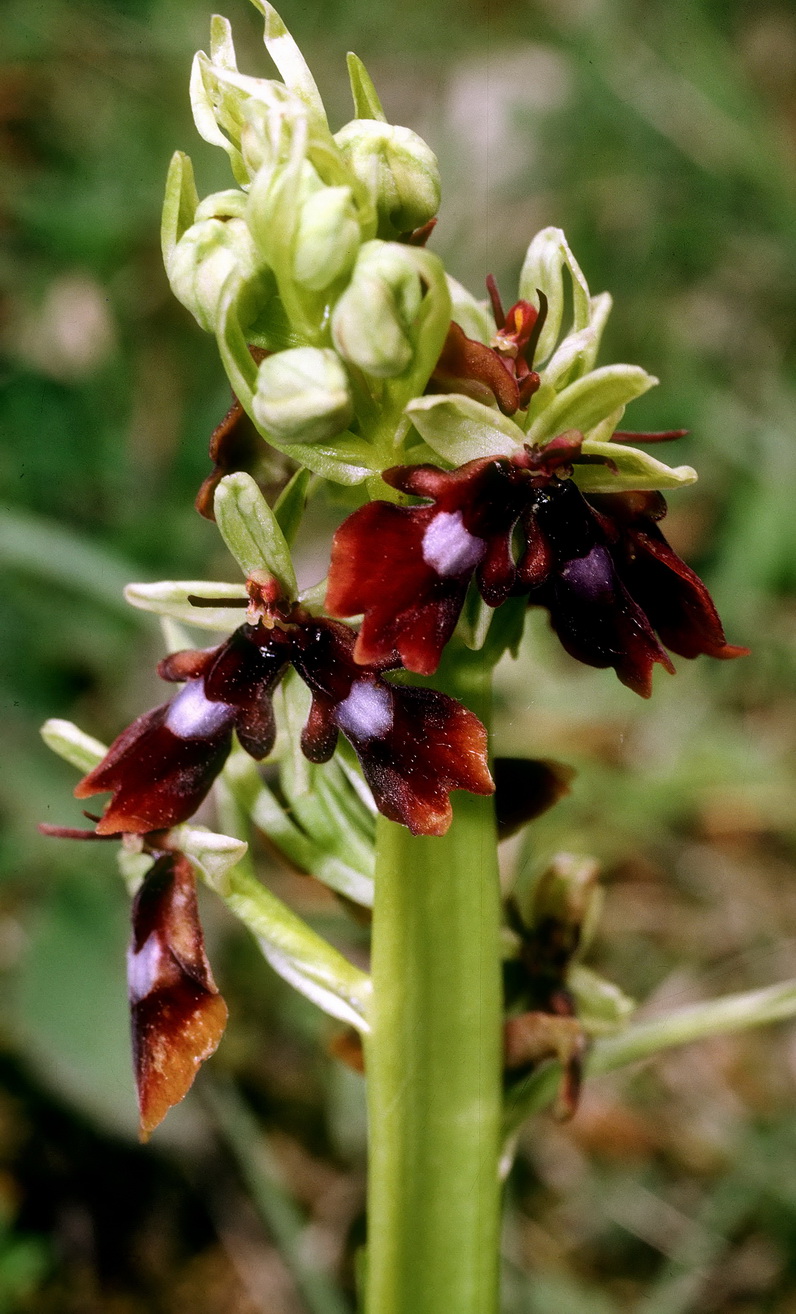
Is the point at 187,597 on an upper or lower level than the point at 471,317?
lower

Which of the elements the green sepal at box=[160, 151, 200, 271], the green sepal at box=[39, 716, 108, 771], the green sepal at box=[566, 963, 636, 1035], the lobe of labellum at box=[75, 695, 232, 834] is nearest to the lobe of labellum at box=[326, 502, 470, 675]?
the lobe of labellum at box=[75, 695, 232, 834]

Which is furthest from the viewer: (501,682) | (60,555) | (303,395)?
(501,682)

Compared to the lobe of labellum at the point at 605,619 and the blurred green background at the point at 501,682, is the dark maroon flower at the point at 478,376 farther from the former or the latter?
the blurred green background at the point at 501,682

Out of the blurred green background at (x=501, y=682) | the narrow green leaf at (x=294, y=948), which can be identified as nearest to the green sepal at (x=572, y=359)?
the narrow green leaf at (x=294, y=948)

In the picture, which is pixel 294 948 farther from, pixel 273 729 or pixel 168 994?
pixel 273 729

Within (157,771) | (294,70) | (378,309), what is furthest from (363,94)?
(157,771)

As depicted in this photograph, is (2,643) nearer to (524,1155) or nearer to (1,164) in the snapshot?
(524,1155)
